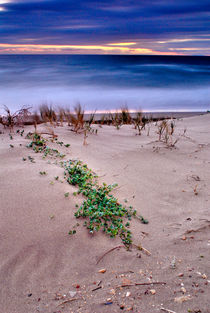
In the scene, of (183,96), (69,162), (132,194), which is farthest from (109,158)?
(183,96)

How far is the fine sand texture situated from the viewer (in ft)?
5.74

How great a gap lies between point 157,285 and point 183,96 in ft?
46.4

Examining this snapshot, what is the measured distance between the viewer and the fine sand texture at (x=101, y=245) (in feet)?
A: 5.74

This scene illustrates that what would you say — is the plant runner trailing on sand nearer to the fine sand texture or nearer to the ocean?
the fine sand texture

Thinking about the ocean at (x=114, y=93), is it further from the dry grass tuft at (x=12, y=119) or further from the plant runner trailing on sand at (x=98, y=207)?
the plant runner trailing on sand at (x=98, y=207)

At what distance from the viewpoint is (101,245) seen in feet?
7.27

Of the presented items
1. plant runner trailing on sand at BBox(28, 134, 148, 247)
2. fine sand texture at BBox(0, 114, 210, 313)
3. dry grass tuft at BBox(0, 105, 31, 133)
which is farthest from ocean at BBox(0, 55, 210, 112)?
plant runner trailing on sand at BBox(28, 134, 148, 247)

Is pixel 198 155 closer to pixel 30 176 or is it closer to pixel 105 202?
pixel 105 202

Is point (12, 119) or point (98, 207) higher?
point (12, 119)

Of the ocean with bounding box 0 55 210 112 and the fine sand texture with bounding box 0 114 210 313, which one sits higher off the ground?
the ocean with bounding box 0 55 210 112

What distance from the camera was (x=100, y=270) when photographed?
2.00 metres

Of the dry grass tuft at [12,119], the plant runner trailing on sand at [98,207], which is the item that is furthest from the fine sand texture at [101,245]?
the dry grass tuft at [12,119]

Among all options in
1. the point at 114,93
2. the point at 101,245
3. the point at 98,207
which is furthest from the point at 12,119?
the point at 114,93

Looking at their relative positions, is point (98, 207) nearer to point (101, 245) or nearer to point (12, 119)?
point (101, 245)
